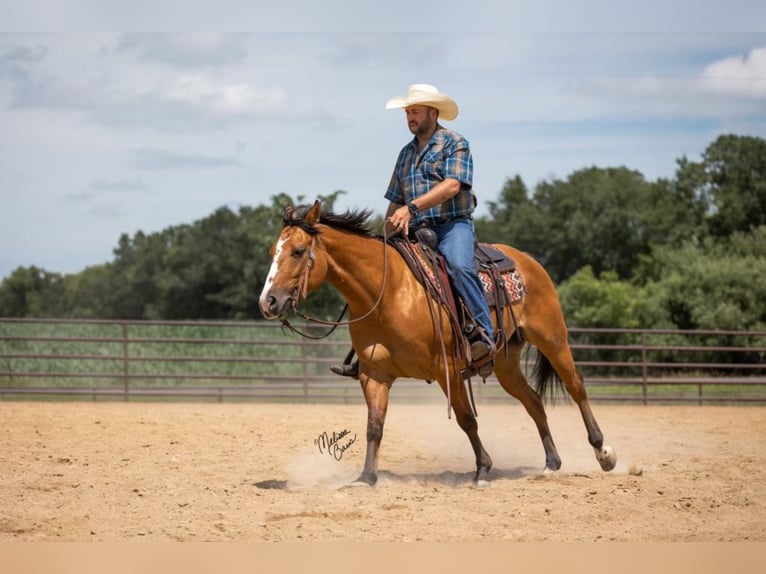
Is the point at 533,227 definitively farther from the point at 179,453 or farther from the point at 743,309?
the point at 179,453

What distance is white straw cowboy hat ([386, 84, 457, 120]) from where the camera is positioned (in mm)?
6109

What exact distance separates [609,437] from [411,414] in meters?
3.94

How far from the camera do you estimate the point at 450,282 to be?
20.1ft

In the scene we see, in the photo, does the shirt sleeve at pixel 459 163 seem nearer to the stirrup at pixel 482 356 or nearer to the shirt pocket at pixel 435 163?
the shirt pocket at pixel 435 163

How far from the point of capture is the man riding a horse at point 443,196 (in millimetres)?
6039

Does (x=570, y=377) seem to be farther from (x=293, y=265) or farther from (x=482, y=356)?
(x=293, y=265)

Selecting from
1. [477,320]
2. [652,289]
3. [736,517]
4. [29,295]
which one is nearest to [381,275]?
[477,320]

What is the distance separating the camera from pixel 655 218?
44.6 metres

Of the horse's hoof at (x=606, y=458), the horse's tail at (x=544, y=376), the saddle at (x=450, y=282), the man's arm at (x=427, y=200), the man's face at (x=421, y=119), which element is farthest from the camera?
the horse's tail at (x=544, y=376)

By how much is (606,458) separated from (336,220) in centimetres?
282

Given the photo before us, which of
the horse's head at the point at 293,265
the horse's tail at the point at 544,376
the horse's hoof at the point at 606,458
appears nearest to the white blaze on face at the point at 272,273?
the horse's head at the point at 293,265

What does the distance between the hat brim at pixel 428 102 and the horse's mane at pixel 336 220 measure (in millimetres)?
785

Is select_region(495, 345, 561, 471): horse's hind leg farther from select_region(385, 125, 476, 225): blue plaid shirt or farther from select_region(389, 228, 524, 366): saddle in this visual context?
select_region(385, 125, 476, 225): blue plaid shirt

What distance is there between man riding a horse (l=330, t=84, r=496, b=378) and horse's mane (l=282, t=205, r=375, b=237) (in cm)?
22
